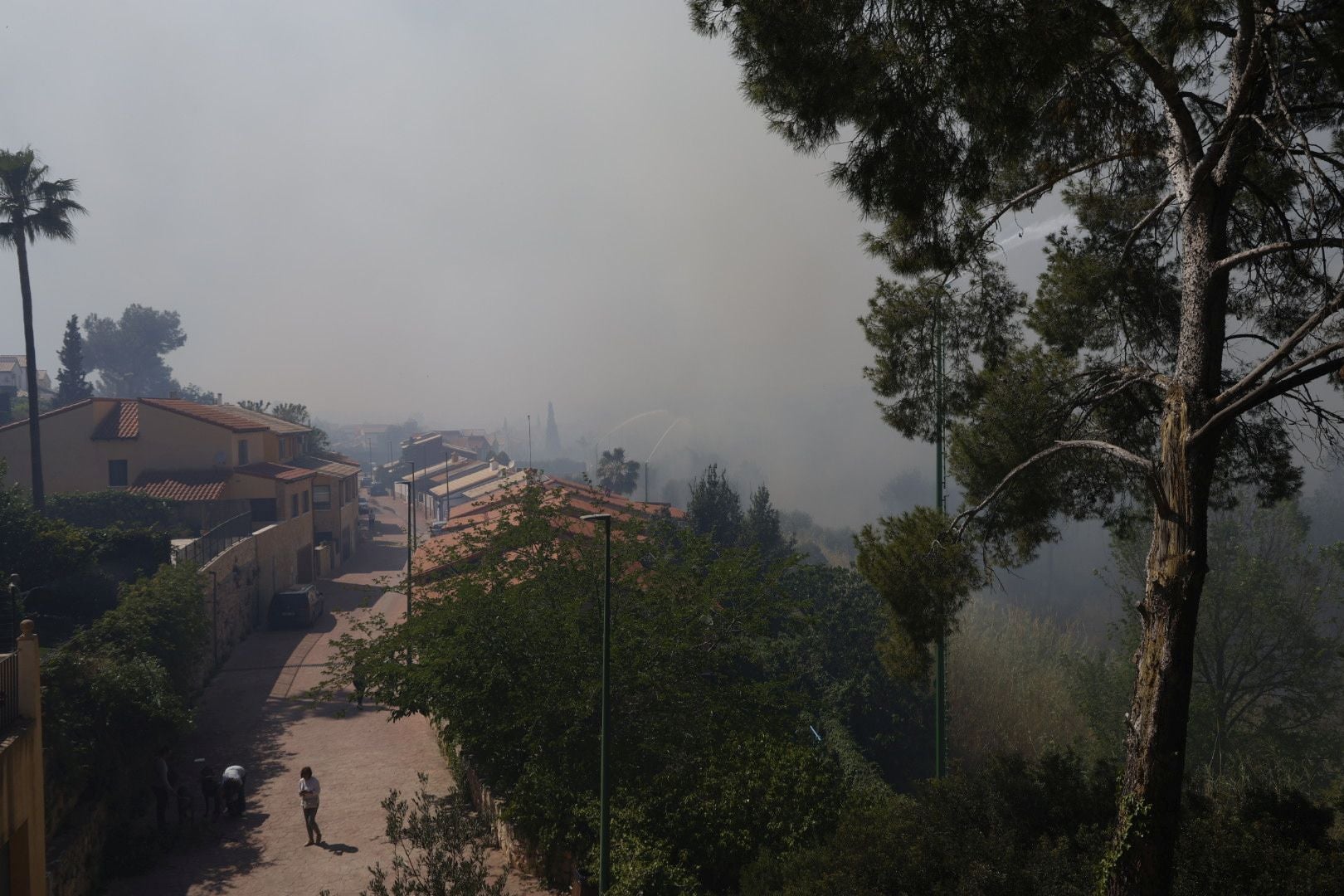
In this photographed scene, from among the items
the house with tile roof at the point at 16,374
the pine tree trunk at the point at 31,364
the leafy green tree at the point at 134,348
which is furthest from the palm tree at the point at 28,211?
the leafy green tree at the point at 134,348

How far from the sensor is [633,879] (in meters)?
10.8

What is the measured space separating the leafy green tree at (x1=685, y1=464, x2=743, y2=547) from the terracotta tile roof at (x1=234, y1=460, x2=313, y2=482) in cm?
1924

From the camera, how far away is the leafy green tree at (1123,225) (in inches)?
262

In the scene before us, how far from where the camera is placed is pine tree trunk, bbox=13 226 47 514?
33.1 metres

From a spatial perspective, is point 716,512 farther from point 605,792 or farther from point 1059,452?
point 1059,452

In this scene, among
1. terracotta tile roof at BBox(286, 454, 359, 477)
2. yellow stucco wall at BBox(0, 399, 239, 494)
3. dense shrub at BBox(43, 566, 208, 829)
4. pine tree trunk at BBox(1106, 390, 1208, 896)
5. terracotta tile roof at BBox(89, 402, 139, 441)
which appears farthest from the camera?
terracotta tile roof at BBox(286, 454, 359, 477)

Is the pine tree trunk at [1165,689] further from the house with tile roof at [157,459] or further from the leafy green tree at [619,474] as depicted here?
the leafy green tree at [619,474]

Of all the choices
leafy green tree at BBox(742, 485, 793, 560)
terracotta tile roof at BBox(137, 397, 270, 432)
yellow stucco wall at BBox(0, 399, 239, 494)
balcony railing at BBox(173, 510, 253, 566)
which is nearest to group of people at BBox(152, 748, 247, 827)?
balcony railing at BBox(173, 510, 253, 566)

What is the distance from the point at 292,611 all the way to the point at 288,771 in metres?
15.9

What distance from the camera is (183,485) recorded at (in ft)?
130

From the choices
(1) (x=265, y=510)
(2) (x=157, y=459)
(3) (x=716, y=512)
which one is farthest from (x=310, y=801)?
(2) (x=157, y=459)

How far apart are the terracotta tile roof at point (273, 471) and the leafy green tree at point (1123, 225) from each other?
37.5 m

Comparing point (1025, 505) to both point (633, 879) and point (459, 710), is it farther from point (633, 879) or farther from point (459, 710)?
point (459, 710)

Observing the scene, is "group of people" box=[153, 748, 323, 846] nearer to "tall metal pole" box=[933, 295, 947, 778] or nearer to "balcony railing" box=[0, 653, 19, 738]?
"balcony railing" box=[0, 653, 19, 738]
